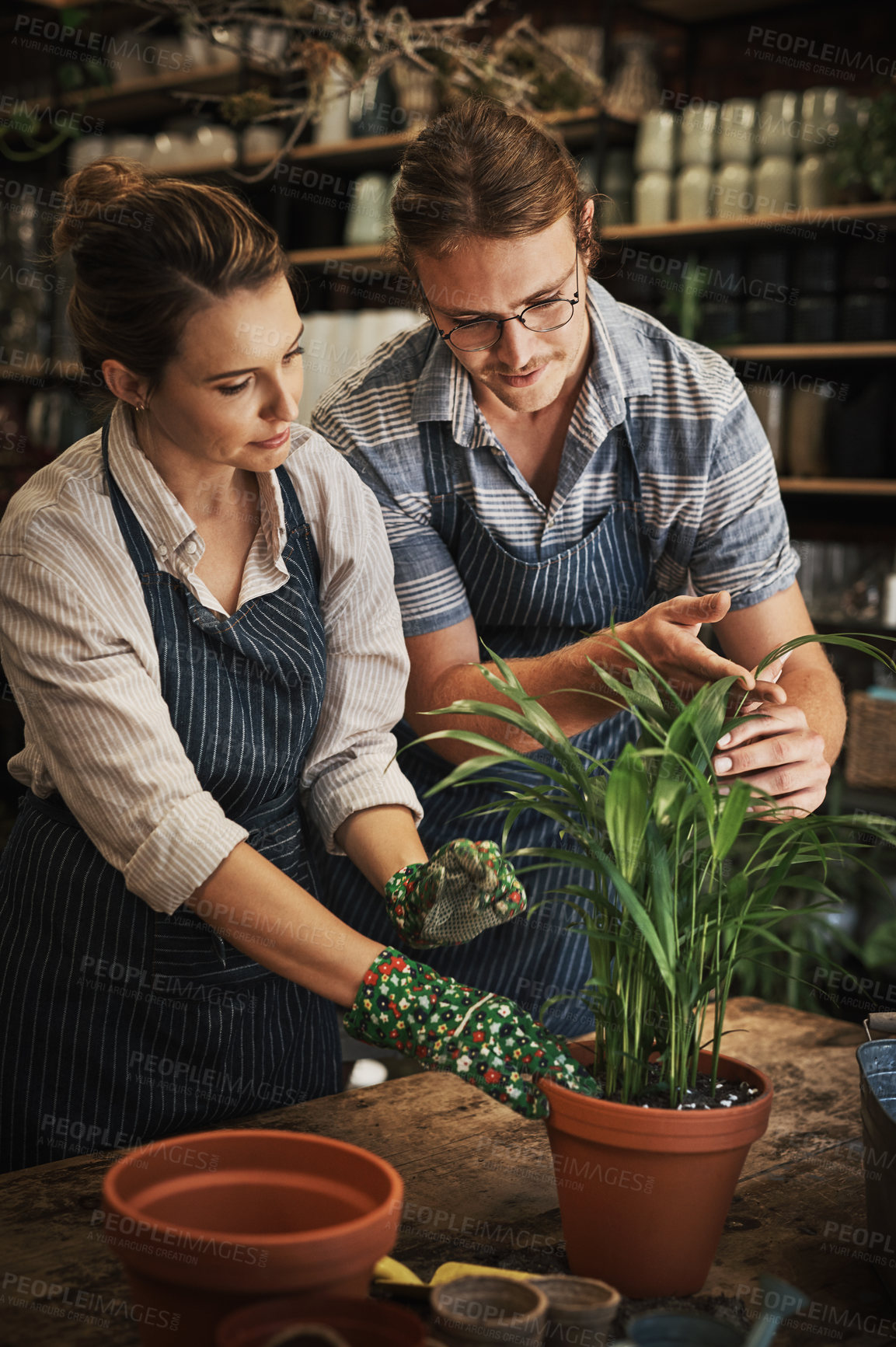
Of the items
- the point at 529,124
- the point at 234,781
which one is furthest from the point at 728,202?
the point at 234,781

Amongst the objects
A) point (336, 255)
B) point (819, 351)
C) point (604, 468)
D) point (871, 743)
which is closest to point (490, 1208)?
point (604, 468)

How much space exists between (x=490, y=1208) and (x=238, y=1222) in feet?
1.02

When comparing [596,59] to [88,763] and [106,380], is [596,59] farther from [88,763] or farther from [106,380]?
[88,763]

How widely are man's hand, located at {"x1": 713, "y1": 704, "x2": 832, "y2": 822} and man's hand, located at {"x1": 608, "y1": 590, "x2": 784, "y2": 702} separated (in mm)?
34

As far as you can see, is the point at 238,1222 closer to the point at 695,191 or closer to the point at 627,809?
the point at 627,809

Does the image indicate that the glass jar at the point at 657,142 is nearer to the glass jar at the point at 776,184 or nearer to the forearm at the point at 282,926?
the glass jar at the point at 776,184

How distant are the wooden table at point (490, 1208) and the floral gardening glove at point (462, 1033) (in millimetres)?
123

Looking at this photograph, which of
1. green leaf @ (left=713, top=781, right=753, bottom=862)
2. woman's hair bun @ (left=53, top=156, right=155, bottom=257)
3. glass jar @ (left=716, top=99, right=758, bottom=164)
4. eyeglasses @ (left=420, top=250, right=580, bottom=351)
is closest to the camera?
green leaf @ (left=713, top=781, right=753, bottom=862)

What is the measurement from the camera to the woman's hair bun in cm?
124

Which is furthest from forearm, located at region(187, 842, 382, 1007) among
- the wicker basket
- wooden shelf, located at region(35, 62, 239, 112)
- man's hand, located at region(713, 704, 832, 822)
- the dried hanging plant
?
wooden shelf, located at region(35, 62, 239, 112)

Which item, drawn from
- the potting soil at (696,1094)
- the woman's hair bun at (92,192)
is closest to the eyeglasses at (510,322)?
the woman's hair bun at (92,192)

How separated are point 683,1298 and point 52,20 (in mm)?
4815

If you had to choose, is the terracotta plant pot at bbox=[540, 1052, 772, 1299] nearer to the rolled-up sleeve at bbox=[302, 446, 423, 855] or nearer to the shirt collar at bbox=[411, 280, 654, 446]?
the rolled-up sleeve at bbox=[302, 446, 423, 855]

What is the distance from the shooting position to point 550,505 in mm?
1553
